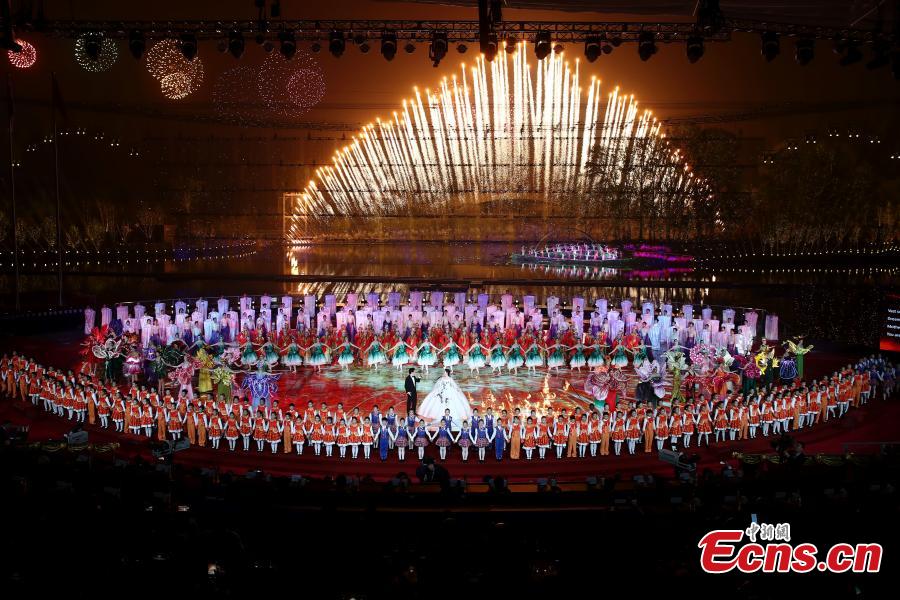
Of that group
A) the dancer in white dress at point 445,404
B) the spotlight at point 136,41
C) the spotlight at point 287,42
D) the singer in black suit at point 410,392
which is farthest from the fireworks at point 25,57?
the dancer in white dress at point 445,404

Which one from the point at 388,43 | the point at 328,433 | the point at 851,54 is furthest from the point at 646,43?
the point at 328,433

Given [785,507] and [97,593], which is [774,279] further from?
[97,593]

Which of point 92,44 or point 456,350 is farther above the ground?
point 92,44

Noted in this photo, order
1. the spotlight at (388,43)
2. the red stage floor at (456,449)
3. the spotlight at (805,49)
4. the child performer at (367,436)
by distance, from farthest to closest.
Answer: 1. the spotlight at (388,43)
2. the spotlight at (805,49)
3. the child performer at (367,436)
4. the red stage floor at (456,449)

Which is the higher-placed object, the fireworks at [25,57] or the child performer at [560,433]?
the fireworks at [25,57]

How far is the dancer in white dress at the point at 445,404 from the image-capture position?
12.7 meters

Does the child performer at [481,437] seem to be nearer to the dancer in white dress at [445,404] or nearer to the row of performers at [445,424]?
the row of performers at [445,424]

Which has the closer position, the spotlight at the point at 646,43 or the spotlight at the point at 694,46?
the spotlight at the point at 694,46

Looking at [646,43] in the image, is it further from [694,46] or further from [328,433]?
[328,433]

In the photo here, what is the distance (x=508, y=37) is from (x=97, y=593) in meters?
9.99

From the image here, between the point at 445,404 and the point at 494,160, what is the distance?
82.1 feet

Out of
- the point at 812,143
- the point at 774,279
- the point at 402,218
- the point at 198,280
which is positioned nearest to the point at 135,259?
the point at 198,280

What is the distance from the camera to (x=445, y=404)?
12.8 metres

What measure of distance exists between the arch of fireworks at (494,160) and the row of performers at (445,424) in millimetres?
24353
